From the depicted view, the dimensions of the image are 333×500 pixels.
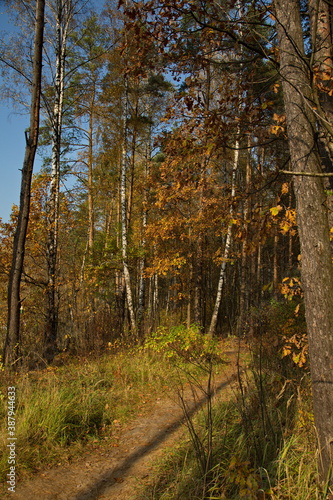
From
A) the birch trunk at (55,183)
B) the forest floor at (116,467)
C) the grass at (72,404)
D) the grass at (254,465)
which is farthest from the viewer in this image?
the birch trunk at (55,183)

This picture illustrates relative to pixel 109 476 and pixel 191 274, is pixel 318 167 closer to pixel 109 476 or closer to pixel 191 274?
pixel 109 476

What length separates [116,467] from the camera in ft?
12.2

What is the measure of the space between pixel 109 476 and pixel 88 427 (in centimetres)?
95

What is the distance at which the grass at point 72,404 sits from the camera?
3.71 metres

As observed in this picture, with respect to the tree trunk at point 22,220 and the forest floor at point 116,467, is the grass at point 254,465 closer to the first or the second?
the forest floor at point 116,467

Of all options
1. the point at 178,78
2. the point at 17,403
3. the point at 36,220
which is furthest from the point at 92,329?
the point at 178,78

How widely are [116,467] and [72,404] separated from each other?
1.12 metres

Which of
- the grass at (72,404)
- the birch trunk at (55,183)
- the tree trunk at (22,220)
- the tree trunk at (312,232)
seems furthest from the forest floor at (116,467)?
the birch trunk at (55,183)

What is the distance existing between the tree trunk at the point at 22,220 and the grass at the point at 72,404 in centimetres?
83

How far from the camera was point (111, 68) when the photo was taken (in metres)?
13.7

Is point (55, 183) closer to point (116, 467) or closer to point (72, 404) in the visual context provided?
point (72, 404)

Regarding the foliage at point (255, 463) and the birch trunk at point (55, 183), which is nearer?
the foliage at point (255, 463)

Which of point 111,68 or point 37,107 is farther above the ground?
point 111,68

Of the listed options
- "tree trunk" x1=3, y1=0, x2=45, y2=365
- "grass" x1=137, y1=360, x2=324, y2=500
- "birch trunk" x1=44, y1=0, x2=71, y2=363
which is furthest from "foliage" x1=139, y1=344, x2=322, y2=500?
"birch trunk" x1=44, y1=0, x2=71, y2=363
